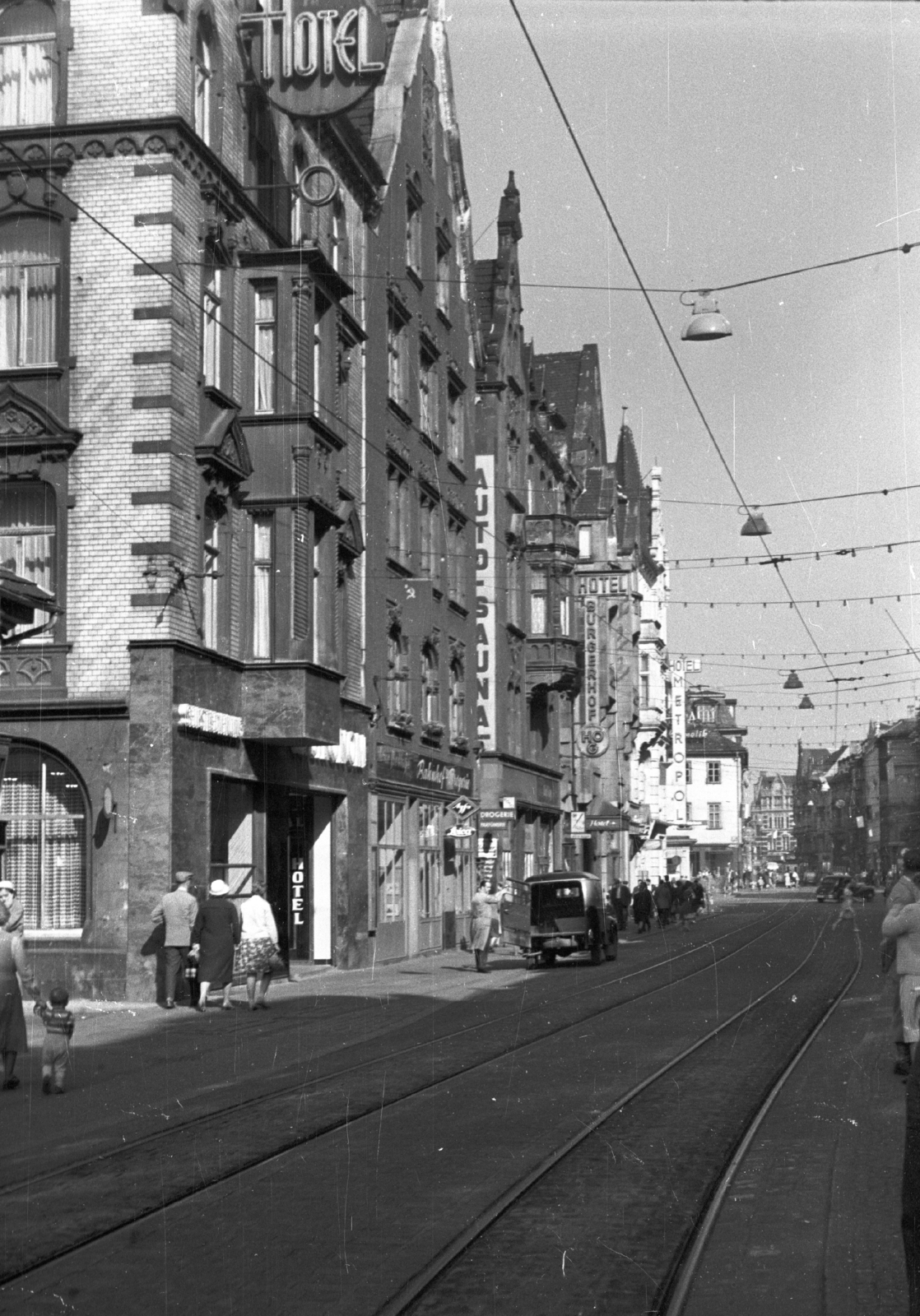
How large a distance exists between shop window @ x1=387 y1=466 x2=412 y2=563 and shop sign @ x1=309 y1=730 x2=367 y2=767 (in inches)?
206

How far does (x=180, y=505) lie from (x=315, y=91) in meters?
7.32

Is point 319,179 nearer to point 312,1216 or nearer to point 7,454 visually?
point 7,454

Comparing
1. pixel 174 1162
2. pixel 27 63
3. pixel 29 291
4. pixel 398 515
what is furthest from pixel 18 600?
pixel 398 515

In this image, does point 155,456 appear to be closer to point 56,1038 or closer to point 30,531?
point 30,531

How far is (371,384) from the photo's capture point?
36.7 m

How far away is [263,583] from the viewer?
92.8 feet

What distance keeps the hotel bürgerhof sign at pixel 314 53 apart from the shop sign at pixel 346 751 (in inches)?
401

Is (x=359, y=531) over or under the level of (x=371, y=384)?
under

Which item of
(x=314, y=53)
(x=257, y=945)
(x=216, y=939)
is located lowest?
(x=257, y=945)

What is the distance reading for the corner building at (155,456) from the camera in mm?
24672

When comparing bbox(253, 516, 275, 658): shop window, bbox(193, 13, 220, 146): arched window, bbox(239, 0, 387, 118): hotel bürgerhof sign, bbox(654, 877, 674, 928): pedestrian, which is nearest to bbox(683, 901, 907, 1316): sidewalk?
bbox(253, 516, 275, 658): shop window

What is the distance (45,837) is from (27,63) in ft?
35.3

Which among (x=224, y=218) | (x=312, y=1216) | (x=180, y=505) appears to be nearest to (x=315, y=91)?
(x=224, y=218)

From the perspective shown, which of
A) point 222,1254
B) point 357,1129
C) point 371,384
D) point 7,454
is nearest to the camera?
point 222,1254
